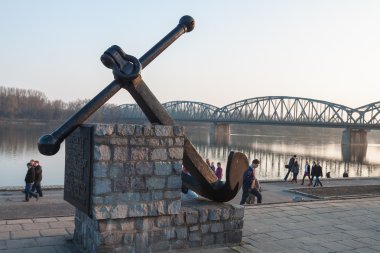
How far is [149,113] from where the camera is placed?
23.9 ft

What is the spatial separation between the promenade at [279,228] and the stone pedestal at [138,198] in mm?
505

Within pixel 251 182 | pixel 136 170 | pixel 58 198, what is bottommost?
pixel 58 198

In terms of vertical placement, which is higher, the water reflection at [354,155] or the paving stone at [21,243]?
the paving stone at [21,243]

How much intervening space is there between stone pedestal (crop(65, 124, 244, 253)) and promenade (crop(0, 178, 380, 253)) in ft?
1.66

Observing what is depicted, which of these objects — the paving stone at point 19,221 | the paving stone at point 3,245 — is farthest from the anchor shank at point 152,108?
the paving stone at point 19,221

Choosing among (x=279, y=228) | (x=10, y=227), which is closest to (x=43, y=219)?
(x=10, y=227)

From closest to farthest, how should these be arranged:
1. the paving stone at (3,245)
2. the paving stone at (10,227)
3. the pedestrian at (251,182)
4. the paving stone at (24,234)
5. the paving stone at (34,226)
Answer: the paving stone at (3,245)
the paving stone at (24,234)
the paving stone at (10,227)
the paving stone at (34,226)
the pedestrian at (251,182)

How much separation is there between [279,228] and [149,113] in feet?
12.7

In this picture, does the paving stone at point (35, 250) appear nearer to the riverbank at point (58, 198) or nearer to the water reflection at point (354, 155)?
the riverbank at point (58, 198)

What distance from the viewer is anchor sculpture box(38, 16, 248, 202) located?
6449 millimetres

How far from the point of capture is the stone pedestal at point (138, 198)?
6434 mm

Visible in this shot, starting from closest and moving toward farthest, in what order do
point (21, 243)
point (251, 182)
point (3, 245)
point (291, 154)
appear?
point (3, 245), point (21, 243), point (251, 182), point (291, 154)

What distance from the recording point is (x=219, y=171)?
54.7 ft

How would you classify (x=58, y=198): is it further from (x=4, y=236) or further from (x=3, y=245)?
(x=3, y=245)
